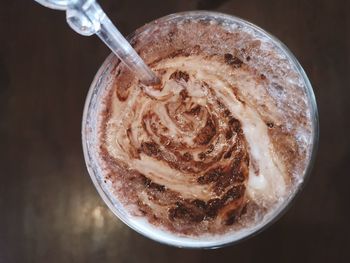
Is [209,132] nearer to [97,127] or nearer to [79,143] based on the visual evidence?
[97,127]

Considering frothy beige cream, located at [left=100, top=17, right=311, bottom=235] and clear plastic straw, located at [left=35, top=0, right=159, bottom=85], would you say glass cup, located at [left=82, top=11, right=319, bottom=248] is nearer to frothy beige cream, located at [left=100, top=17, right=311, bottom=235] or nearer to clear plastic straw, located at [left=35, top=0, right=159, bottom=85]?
frothy beige cream, located at [left=100, top=17, right=311, bottom=235]

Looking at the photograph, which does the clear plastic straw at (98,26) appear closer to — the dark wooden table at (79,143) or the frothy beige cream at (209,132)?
the frothy beige cream at (209,132)

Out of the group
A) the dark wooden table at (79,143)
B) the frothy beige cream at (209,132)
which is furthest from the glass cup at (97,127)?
the dark wooden table at (79,143)

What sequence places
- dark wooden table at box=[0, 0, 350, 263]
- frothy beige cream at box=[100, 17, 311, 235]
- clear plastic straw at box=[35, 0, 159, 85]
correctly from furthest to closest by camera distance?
dark wooden table at box=[0, 0, 350, 263] < frothy beige cream at box=[100, 17, 311, 235] < clear plastic straw at box=[35, 0, 159, 85]

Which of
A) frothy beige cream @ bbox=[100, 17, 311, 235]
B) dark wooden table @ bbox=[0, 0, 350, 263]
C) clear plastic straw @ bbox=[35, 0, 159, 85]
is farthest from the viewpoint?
dark wooden table @ bbox=[0, 0, 350, 263]

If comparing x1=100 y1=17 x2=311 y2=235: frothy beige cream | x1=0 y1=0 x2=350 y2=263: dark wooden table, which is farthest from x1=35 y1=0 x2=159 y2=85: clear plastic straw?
x1=0 y1=0 x2=350 y2=263: dark wooden table

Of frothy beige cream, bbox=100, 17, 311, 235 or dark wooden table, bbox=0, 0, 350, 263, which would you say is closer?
frothy beige cream, bbox=100, 17, 311, 235

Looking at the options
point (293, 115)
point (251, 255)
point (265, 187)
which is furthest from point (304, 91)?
point (251, 255)

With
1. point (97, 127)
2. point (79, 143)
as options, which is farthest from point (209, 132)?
point (79, 143)
